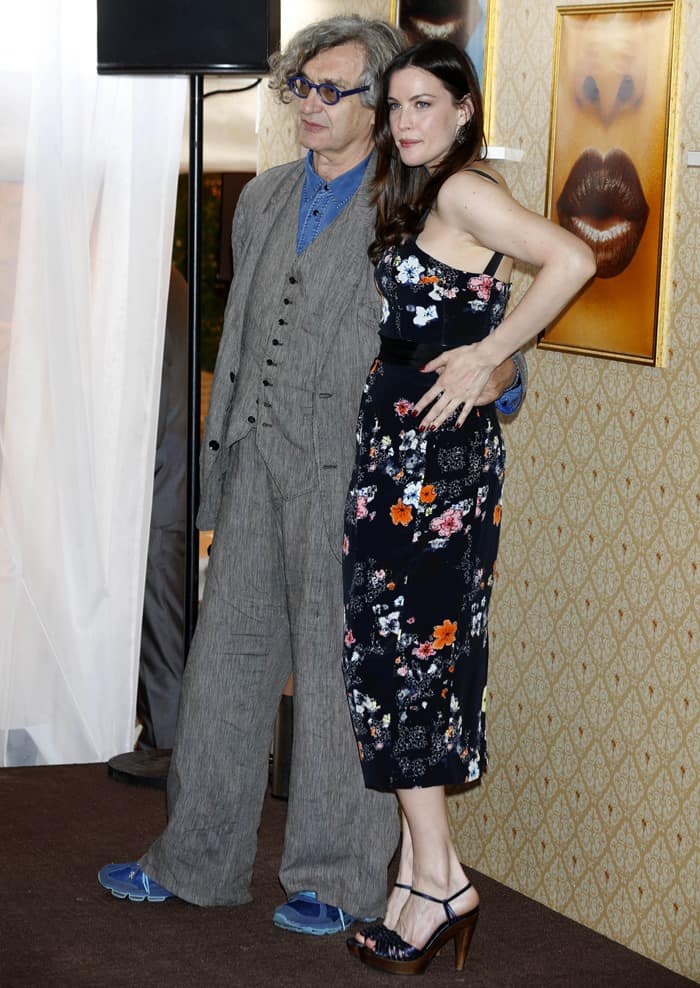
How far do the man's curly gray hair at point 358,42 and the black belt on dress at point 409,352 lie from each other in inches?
17.9

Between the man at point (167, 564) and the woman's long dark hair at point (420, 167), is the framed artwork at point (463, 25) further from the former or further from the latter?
the man at point (167, 564)

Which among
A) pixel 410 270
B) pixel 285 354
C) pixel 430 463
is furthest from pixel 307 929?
pixel 410 270

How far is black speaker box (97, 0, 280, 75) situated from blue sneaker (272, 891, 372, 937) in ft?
5.72

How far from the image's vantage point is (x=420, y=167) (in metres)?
2.48

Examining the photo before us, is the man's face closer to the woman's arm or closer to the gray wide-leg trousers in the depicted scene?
the woman's arm

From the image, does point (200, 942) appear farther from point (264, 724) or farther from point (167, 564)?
point (167, 564)

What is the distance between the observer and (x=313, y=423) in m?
2.63

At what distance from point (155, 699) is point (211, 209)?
4272 mm

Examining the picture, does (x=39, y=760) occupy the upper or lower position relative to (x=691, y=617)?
lower

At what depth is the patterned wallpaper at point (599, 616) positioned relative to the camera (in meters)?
2.65

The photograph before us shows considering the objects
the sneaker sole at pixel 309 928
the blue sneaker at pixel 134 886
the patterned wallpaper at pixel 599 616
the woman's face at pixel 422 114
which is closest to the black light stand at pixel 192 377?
the blue sneaker at pixel 134 886

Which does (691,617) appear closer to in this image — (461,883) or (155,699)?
(461,883)

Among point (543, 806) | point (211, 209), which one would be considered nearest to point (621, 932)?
point (543, 806)

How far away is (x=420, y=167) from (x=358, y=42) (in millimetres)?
300
